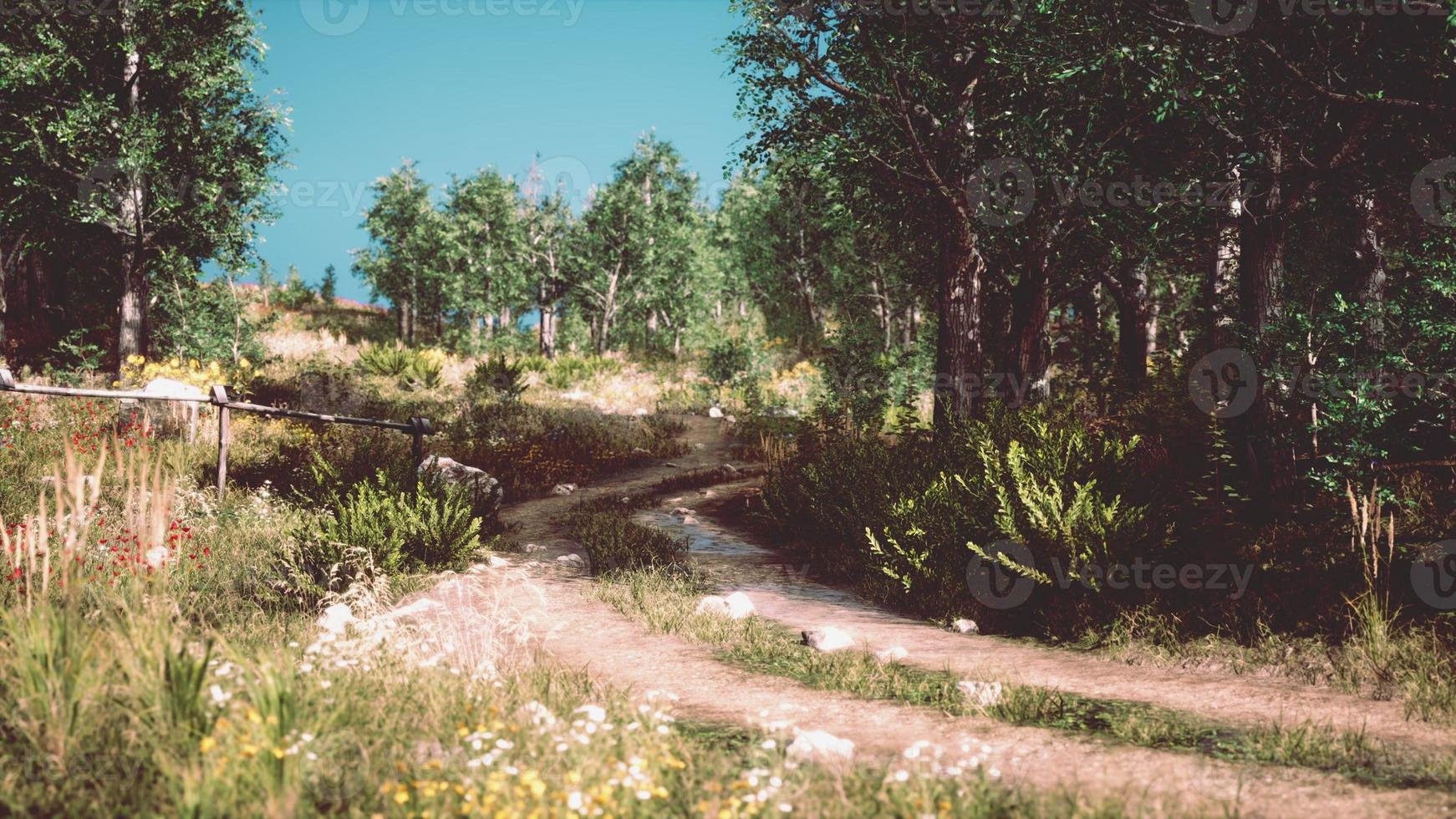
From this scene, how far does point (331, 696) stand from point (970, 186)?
882 centimetres

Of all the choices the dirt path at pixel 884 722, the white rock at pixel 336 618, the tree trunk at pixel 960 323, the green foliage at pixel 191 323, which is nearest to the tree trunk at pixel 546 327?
the green foliage at pixel 191 323

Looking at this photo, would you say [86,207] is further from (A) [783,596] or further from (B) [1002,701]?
(B) [1002,701]

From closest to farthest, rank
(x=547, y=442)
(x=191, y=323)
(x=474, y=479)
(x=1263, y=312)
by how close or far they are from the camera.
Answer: (x=1263, y=312) < (x=474, y=479) < (x=547, y=442) < (x=191, y=323)

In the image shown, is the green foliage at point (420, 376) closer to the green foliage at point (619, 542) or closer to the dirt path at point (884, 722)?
the green foliage at point (619, 542)

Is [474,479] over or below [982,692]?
over

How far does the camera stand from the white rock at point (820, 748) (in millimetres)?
3308

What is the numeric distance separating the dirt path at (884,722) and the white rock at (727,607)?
0.27 meters

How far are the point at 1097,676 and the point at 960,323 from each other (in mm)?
5718

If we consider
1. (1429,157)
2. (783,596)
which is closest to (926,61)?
(1429,157)

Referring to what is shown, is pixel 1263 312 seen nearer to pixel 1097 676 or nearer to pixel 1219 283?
pixel 1097 676

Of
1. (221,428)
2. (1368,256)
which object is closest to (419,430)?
(221,428)

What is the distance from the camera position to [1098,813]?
2820 mm

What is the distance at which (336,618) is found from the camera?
506 cm

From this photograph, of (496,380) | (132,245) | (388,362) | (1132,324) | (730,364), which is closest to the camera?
(1132,324)
